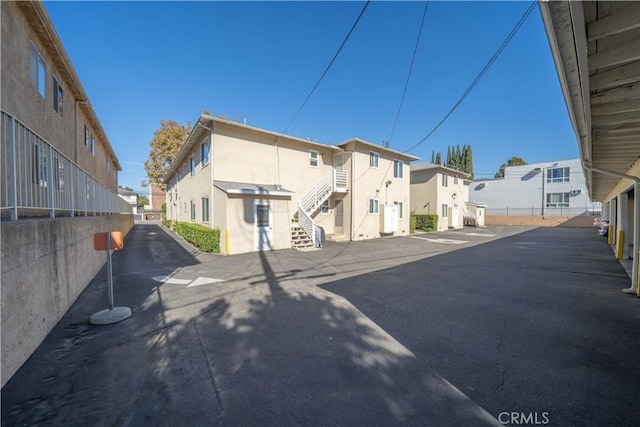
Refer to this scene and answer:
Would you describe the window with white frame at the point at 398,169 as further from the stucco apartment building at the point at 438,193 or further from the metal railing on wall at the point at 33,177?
the metal railing on wall at the point at 33,177

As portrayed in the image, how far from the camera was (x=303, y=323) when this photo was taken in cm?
438

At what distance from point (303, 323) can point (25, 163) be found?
454 cm

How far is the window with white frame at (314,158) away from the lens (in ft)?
52.0

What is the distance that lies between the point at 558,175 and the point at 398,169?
29.3 m

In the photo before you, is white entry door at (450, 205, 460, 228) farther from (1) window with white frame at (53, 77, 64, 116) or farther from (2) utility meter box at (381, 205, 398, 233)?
(1) window with white frame at (53, 77, 64, 116)

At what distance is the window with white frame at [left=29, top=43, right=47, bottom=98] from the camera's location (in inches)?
256

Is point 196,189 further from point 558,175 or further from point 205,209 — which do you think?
point 558,175

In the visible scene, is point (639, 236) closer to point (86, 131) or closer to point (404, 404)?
point (404, 404)

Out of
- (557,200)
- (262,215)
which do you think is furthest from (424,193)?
(557,200)

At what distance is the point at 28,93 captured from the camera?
6.24m

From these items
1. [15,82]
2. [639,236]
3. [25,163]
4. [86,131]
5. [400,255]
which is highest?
[86,131]

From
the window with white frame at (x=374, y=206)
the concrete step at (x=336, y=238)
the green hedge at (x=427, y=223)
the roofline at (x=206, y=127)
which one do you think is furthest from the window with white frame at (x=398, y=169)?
the concrete step at (x=336, y=238)

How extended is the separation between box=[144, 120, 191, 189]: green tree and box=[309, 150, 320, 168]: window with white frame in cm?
2070

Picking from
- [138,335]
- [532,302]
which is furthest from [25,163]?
[532,302]
